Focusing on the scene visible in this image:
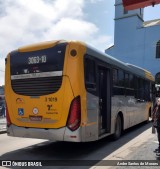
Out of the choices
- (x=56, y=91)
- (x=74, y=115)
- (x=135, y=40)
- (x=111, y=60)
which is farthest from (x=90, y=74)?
(x=135, y=40)

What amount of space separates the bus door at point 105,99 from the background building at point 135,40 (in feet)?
120

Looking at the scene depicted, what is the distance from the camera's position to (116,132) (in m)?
11.5

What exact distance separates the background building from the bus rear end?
38714mm

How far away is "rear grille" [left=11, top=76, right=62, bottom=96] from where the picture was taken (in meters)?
8.45

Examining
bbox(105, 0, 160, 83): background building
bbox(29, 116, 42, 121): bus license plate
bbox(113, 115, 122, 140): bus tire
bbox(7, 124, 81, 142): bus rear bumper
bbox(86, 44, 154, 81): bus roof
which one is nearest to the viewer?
bbox(7, 124, 81, 142): bus rear bumper

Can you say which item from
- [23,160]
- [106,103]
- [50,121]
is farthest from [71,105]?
[106,103]

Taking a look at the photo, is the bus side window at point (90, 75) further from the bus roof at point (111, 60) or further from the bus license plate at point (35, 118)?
the bus license plate at point (35, 118)

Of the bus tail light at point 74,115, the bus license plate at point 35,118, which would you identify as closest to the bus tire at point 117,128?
the bus tail light at point 74,115

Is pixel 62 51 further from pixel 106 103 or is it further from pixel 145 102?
pixel 145 102

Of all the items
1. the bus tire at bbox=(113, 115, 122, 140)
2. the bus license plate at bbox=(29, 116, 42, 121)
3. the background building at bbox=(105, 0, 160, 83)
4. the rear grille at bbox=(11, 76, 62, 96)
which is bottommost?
the bus tire at bbox=(113, 115, 122, 140)

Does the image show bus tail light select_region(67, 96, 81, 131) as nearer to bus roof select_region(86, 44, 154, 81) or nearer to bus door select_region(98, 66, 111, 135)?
bus roof select_region(86, 44, 154, 81)

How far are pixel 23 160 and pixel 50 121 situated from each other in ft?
3.93

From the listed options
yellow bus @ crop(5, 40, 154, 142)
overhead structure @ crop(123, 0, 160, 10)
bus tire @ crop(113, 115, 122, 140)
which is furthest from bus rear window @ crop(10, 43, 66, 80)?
bus tire @ crop(113, 115, 122, 140)

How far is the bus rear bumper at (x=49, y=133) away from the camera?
8.07m
